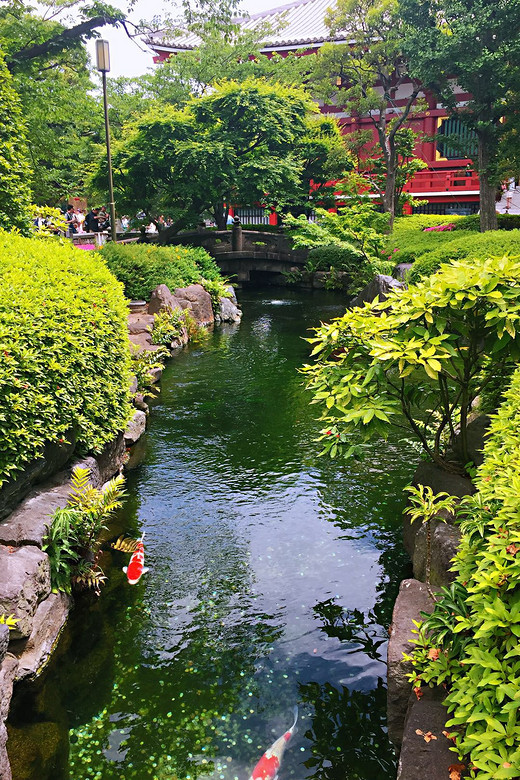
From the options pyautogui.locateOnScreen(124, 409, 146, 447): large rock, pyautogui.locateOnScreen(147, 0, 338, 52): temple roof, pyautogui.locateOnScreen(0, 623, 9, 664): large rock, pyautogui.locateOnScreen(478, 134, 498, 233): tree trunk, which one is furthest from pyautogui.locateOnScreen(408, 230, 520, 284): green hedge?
pyautogui.locateOnScreen(147, 0, 338, 52): temple roof

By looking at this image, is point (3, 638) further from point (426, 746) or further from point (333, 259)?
point (333, 259)

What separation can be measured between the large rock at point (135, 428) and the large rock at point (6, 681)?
4199 mm

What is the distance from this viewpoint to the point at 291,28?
1286 inches

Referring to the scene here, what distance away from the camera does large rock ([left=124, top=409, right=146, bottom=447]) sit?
8359mm

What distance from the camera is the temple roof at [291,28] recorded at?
2869cm

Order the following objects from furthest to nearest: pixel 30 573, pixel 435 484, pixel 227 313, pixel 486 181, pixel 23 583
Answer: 1. pixel 486 181
2. pixel 227 313
3. pixel 435 484
4. pixel 30 573
5. pixel 23 583

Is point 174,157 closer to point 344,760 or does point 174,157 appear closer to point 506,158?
point 506,158

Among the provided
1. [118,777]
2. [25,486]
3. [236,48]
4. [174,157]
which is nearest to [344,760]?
[118,777]

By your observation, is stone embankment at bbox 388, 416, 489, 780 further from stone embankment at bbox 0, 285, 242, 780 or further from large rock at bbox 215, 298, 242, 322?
large rock at bbox 215, 298, 242, 322

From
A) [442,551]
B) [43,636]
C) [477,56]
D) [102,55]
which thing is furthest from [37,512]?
[477,56]

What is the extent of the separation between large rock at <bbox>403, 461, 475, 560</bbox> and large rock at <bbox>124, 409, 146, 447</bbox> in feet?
12.6

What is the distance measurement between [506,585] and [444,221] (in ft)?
78.5

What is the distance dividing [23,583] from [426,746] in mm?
2771

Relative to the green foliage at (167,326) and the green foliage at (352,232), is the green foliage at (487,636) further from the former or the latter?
the green foliage at (352,232)
